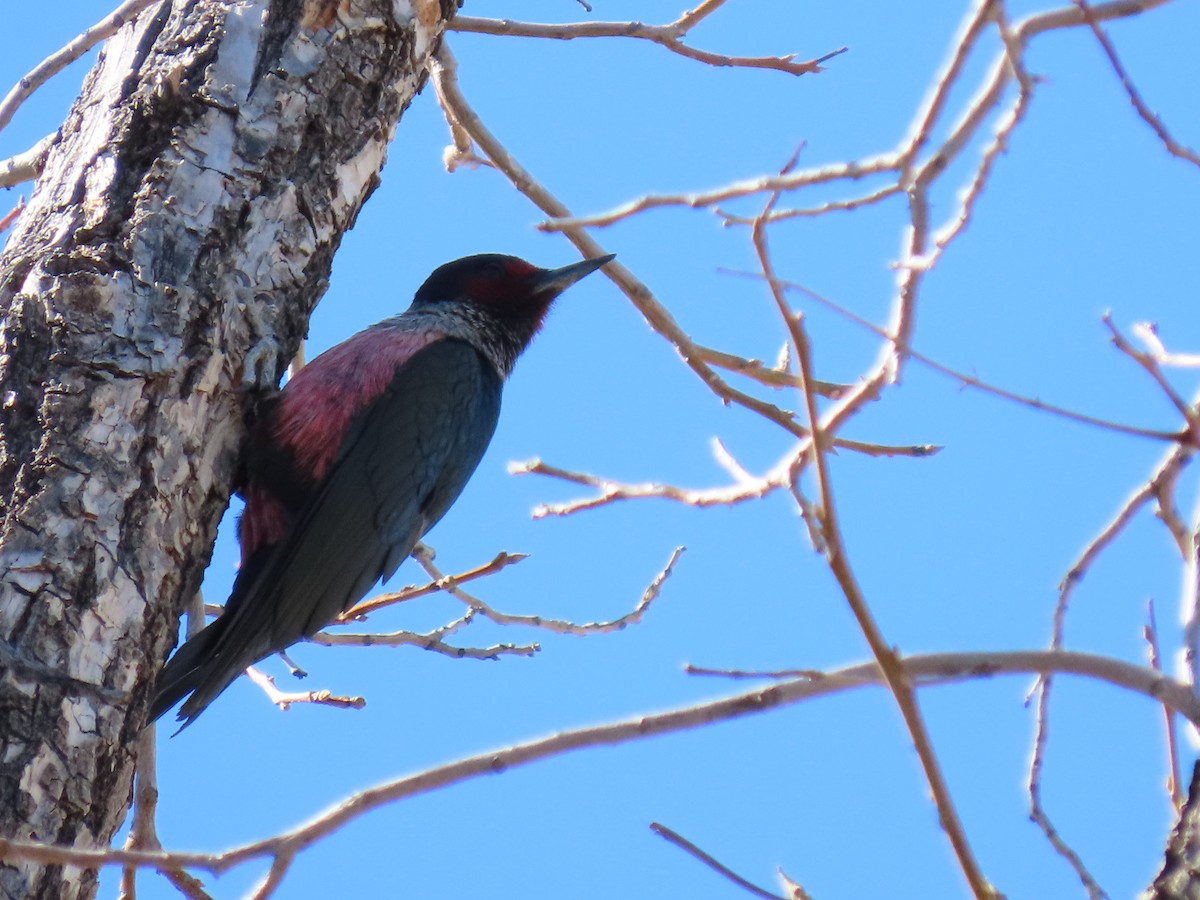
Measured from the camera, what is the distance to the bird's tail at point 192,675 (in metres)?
3.02

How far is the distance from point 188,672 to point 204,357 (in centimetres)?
74

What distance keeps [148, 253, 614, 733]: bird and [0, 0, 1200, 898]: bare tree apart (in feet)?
0.66

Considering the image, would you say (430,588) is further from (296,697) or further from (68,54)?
(68,54)

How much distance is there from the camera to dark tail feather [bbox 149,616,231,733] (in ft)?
9.86

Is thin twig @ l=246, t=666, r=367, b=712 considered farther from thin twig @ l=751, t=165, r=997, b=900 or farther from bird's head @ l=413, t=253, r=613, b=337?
thin twig @ l=751, t=165, r=997, b=900

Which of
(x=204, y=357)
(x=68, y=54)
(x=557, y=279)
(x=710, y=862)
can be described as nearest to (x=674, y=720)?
(x=710, y=862)

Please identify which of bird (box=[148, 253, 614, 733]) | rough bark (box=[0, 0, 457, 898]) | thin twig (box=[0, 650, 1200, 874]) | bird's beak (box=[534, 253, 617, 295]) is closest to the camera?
thin twig (box=[0, 650, 1200, 874])

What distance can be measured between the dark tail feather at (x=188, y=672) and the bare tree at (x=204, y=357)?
0.26 metres

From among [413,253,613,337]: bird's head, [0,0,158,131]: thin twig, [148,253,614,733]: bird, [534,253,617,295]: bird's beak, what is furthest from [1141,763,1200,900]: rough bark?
[413,253,613,337]: bird's head

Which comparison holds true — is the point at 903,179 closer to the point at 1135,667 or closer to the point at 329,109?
the point at 1135,667

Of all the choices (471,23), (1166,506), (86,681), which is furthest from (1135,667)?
(471,23)

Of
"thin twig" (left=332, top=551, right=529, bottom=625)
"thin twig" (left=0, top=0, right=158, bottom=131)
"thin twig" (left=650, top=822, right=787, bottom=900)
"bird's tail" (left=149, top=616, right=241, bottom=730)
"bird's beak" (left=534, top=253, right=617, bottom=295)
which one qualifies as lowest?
"thin twig" (left=650, top=822, right=787, bottom=900)

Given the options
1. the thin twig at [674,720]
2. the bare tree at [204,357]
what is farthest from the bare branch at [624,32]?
the thin twig at [674,720]

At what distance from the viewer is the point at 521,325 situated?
15.1 ft
